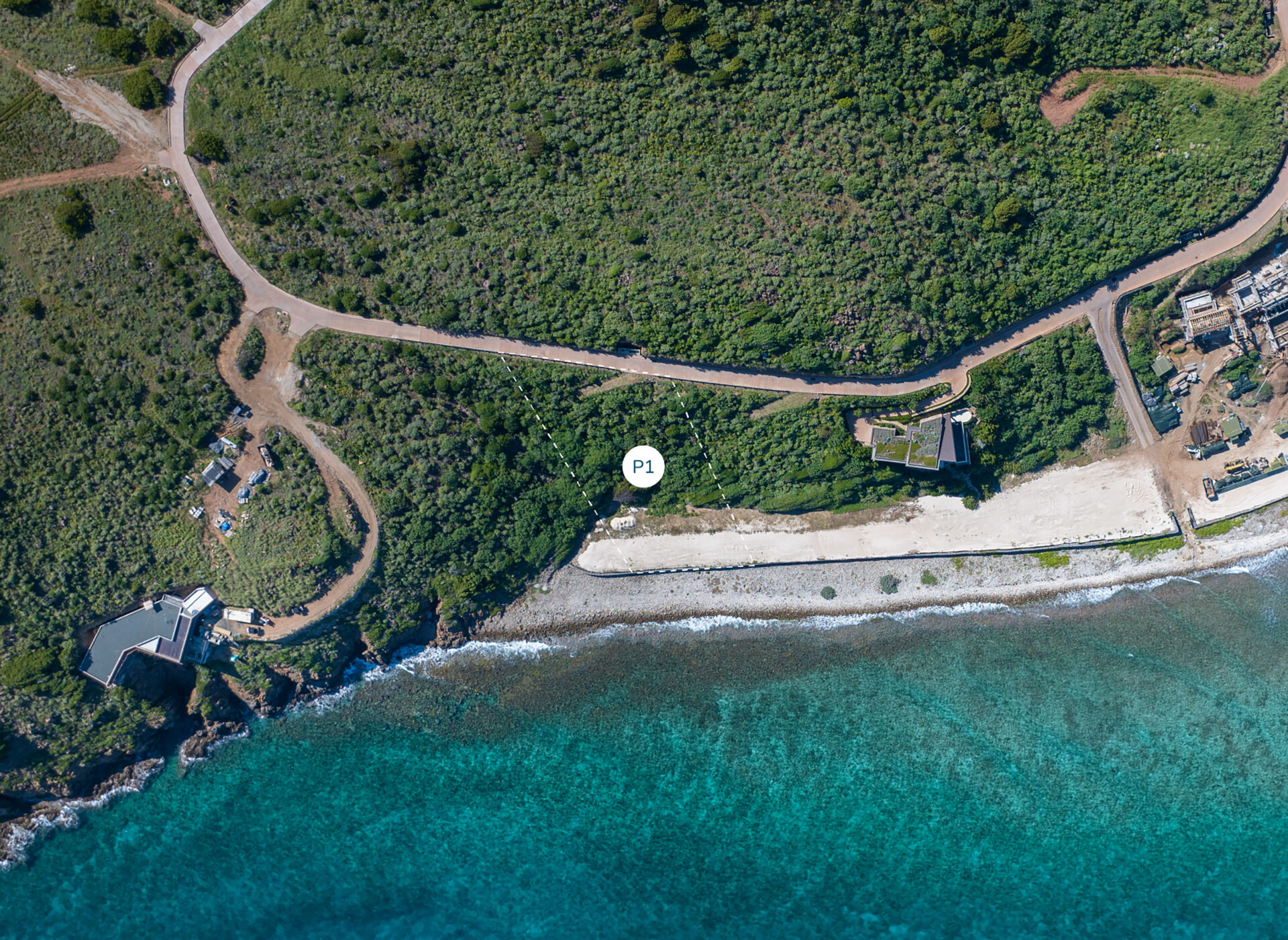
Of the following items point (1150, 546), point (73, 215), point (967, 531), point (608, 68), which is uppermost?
point (73, 215)

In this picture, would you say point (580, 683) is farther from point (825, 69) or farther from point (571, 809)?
point (825, 69)

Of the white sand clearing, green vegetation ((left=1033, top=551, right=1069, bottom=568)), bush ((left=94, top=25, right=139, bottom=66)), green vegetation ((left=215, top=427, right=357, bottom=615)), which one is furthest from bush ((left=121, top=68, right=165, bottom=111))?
green vegetation ((left=1033, top=551, right=1069, bottom=568))

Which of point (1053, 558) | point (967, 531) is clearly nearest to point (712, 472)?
point (967, 531)

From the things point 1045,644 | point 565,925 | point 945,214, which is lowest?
point 565,925

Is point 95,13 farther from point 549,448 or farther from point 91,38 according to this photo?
point 549,448

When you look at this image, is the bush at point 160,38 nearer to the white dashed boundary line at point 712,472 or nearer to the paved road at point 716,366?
the paved road at point 716,366

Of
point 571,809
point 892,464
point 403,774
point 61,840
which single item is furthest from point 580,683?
point 61,840

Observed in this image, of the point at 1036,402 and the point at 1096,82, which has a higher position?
the point at 1096,82
